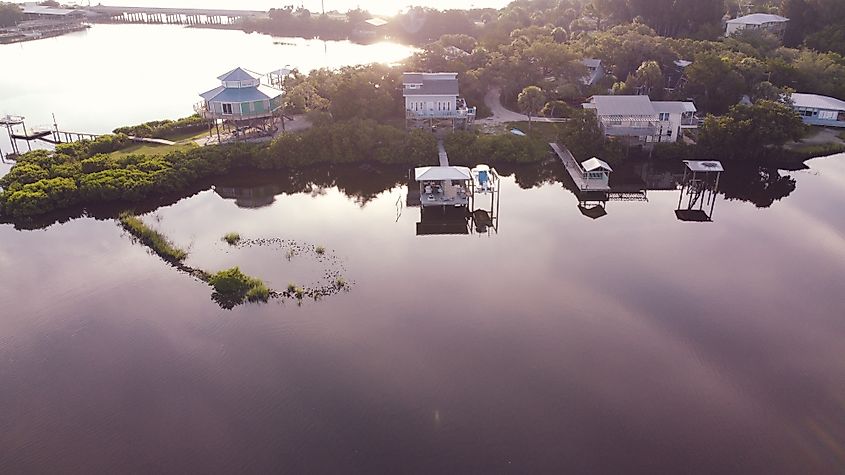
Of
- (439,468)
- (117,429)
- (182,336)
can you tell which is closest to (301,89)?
(182,336)

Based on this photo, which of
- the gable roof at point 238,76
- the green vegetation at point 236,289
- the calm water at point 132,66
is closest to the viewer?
the green vegetation at point 236,289

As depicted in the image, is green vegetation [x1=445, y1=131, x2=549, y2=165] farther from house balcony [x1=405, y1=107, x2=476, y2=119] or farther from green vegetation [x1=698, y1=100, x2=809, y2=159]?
green vegetation [x1=698, y1=100, x2=809, y2=159]

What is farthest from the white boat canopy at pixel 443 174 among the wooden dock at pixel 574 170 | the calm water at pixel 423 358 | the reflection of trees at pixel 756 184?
the reflection of trees at pixel 756 184

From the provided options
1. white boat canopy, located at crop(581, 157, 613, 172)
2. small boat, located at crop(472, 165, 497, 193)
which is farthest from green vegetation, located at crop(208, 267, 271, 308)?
white boat canopy, located at crop(581, 157, 613, 172)

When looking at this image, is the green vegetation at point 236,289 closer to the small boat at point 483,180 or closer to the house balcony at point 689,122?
the small boat at point 483,180

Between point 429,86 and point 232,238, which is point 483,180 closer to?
point 429,86
